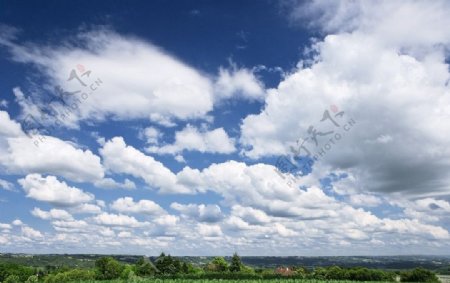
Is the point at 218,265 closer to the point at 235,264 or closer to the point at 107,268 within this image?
the point at 235,264

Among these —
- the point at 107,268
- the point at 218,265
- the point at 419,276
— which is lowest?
the point at 419,276

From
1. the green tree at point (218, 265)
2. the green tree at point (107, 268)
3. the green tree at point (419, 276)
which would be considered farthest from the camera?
the green tree at point (218, 265)

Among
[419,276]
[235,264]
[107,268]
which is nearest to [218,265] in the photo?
[235,264]

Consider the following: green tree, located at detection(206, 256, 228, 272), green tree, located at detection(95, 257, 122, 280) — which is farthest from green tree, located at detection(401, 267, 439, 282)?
green tree, located at detection(95, 257, 122, 280)

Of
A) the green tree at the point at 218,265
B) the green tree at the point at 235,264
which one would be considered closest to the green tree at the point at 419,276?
the green tree at the point at 235,264

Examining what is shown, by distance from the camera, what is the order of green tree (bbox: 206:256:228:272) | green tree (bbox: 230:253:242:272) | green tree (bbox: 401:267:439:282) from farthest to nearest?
green tree (bbox: 206:256:228:272) → green tree (bbox: 230:253:242:272) → green tree (bbox: 401:267:439:282)

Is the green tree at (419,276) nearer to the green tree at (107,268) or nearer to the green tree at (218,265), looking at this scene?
the green tree at (218,265)

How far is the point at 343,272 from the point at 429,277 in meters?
29.5

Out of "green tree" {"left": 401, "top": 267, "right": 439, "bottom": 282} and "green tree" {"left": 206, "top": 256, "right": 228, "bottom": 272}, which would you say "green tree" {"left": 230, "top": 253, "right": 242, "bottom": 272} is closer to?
"green tree" {"left": 206, "top": 256, "right": 228, "bottom": 272}

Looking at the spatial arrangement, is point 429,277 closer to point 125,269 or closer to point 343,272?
point 343,272

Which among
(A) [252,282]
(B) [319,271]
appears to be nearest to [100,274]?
(B) [319,271]

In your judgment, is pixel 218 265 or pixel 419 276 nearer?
pixel 419 276

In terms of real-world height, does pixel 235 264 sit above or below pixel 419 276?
above

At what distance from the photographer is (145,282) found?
4938 cm
